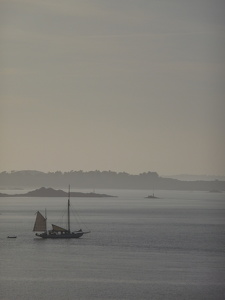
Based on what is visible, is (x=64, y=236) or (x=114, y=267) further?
(x=64, y=236)

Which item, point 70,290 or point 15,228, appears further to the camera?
point 15,228

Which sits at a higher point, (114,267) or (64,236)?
Answer: (64,236)

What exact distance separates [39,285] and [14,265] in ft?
49.5

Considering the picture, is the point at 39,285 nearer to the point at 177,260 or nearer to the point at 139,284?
the point at 139,284

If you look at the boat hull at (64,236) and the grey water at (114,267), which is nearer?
the grey water at (114,267)

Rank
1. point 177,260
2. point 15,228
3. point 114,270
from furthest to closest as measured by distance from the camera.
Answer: point 15,228
point 177,260
point 114,270

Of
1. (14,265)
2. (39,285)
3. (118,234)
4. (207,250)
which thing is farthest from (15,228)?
(39,285)

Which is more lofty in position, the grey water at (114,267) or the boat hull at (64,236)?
the boat hull at (64,236)

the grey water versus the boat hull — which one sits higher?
the boat hull

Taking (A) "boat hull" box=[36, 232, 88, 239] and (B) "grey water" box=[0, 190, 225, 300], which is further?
(A) "boat hull" box=[36, 232, 88, 239]

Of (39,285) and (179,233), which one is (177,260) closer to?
(39,285)

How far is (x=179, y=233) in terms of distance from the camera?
14850cm

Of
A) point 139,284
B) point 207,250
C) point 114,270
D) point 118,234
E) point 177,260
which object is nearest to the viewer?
point 139,284

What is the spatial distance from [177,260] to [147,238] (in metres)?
34.5
